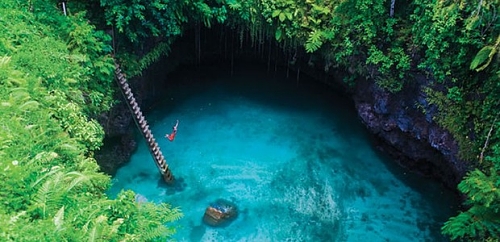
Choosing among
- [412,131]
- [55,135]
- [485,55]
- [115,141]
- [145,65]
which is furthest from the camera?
[145,65]

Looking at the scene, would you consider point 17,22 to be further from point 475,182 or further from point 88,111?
point 475,182

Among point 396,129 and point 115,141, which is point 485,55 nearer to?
point 396,129

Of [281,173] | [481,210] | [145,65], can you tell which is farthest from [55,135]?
[481,210]

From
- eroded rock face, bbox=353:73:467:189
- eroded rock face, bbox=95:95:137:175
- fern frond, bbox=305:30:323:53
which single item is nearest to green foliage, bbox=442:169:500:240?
eroded rock face, bbox=353:73:467:189

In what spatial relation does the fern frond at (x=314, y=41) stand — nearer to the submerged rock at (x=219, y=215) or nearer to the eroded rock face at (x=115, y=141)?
the submerged rock at (x=219, y=215)

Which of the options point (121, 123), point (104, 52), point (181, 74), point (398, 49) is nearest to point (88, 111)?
point (104, 52)

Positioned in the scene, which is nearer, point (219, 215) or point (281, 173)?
point (219, 215)

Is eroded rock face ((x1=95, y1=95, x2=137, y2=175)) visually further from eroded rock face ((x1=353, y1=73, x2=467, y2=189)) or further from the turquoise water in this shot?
eroded rock face ((x1=353, y1=73, x2=467, y2=189))
